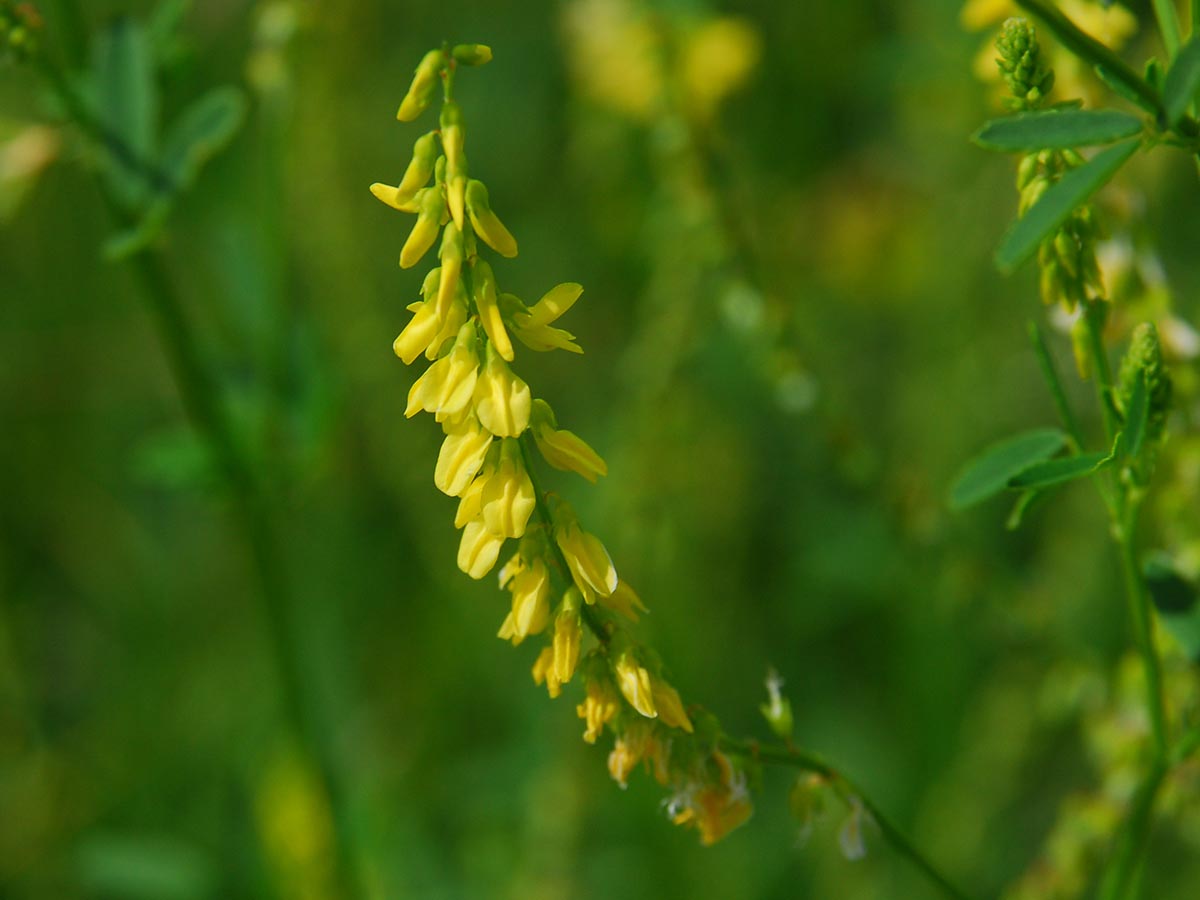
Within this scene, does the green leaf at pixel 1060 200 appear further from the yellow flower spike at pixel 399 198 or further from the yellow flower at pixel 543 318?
the yellow flower spike at pixel 399 198

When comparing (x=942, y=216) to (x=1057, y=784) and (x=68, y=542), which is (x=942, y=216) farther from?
Answer: (x=68, y=542)

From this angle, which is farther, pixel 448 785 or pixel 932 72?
Answer: pixel 448 785

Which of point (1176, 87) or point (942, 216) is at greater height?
point (1176, 87)

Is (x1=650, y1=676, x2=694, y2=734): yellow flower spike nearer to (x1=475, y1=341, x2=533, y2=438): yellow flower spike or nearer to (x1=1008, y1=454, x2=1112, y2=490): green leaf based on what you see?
(x1=475, y1=341, x2=533, y2=438): yellow flower spike

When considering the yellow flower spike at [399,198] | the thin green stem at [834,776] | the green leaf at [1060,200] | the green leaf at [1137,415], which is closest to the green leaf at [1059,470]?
the green leaf at [1137,415]

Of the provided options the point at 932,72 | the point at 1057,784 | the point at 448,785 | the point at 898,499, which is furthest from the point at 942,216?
the point at 448,785

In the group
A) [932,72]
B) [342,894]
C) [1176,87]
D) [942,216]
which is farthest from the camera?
[942,216]
